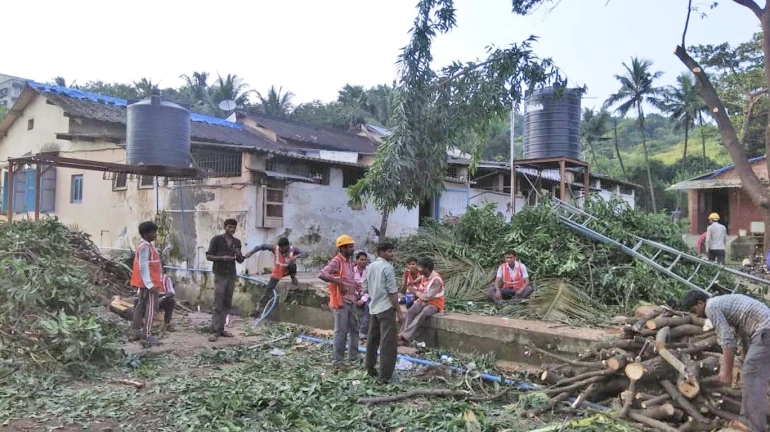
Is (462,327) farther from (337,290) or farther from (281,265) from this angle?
(281,265)

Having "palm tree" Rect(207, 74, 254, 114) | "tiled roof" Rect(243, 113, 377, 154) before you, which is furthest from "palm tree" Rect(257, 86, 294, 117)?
"tiled roof" Rect(243, 113, 377, 154)

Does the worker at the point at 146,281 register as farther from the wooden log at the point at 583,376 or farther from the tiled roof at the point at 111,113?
the tiled roof at the point at 111,113

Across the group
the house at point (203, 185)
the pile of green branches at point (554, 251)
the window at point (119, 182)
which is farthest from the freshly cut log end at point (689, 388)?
the window at point (119, 182)

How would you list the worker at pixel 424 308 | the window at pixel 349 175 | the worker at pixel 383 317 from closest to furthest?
the worker at pixel 383 317, the worker at pixel 424 308, the window at pixel 349 175

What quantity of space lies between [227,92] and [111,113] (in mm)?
19986

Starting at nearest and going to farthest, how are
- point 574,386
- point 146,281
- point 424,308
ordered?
1. point 574,386
2. point 146,281
3. point 424,308

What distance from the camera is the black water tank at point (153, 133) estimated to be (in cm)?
982

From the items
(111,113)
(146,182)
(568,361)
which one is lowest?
(568,361)

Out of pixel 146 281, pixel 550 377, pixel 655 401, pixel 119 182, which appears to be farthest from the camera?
pixel 119 182

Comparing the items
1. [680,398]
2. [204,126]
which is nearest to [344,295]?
[680,398]

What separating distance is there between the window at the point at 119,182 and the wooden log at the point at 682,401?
1298cm

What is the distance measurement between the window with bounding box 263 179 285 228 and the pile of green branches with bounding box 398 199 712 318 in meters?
2.72

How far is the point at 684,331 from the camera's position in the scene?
5504mm

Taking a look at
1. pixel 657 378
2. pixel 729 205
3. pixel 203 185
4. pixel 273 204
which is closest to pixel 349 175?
pixel 273 204
